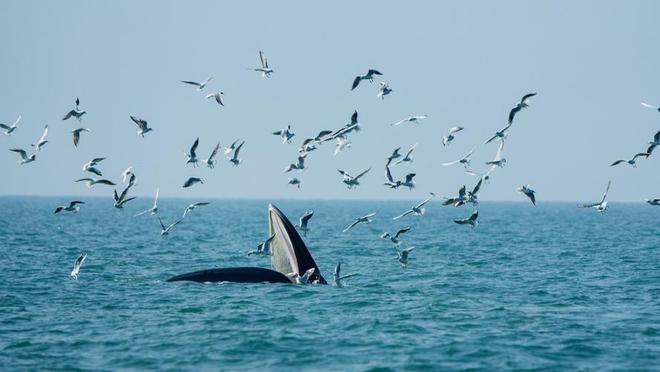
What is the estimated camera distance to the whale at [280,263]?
80.8 ft

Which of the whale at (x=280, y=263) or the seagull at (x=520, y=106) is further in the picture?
the seagull at (x=520, y=106)

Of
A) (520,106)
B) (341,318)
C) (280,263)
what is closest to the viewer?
(341,318)

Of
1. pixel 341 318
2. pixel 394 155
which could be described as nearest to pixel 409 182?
pixel 394 155

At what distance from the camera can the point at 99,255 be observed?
4300cm

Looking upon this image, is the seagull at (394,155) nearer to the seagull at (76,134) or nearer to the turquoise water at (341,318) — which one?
the turquoise water at (341,318)

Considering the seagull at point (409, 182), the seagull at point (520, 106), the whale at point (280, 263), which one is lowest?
the whale at point (280, 263)

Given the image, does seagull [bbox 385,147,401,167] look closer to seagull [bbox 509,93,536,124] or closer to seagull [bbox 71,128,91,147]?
seagull [bbox 509,93,536,124]

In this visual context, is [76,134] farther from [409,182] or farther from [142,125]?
[409,182]

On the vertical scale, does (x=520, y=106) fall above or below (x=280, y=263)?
above

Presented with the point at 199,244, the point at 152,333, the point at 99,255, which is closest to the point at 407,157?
the point at 152,333

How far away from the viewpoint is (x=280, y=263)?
25.9 m

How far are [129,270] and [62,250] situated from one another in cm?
1321

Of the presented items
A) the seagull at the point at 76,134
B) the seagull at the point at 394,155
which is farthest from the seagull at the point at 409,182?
the seagull at the point at 76,134

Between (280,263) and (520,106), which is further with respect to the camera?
(520,106)
